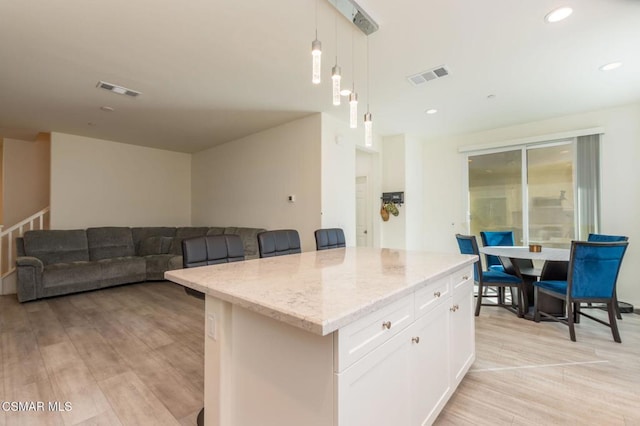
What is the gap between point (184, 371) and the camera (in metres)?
2.27

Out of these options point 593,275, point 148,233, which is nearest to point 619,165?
point 593,275

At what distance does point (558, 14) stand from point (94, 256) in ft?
22.4

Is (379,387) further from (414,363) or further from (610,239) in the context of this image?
(610,239)

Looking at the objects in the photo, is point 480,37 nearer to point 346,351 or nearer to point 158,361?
point 346,351

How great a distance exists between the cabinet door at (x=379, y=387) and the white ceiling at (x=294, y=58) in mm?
2217

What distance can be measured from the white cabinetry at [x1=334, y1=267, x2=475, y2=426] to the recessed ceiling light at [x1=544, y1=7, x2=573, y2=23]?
77.6 inches

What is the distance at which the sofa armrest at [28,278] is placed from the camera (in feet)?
13.3

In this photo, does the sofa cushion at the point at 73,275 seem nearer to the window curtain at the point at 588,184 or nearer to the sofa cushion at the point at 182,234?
the sofa cushion at the point at 182,234

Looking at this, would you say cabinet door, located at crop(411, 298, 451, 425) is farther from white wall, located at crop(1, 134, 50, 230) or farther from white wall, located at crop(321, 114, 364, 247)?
white wall, located at crop(1, 134, 50, 230)

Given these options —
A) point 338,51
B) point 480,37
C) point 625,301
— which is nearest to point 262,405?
point 338,51

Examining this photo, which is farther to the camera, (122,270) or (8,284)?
(122,270)

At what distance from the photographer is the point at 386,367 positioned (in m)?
1.23

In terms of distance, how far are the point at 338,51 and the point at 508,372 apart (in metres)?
3.02
